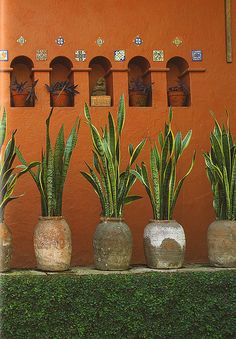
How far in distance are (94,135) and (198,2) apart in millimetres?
1709

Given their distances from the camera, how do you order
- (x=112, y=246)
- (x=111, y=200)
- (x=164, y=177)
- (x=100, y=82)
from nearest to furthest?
(x=112, y=246) < (x=111, y=200) < (x=164, y=177) < (x=100, y=82)

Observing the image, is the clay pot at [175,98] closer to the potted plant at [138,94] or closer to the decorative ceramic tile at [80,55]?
the potted plant at [138,94]

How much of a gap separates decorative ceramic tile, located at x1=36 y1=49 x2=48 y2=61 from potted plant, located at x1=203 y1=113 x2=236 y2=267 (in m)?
1.48

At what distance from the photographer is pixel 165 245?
4.22 meters

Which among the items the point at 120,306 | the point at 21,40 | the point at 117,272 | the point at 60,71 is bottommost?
the point at 120,306

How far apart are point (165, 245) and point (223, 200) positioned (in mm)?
591

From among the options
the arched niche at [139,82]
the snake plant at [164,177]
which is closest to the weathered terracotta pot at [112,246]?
the snake plant at [164,177]

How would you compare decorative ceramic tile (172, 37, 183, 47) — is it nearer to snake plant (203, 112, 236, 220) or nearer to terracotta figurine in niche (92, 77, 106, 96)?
terracotta figurine in niche (92, 77, 106, 96)

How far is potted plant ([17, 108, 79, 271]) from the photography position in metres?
4.09

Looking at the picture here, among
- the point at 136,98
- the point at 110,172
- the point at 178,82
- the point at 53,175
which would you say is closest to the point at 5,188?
the point at 53,175

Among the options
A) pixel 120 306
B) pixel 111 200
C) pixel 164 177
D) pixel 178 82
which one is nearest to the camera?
pixel 120 306

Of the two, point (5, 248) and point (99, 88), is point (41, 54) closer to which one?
point (99, 88)

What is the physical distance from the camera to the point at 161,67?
5051 mm

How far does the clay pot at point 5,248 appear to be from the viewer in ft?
13.1
